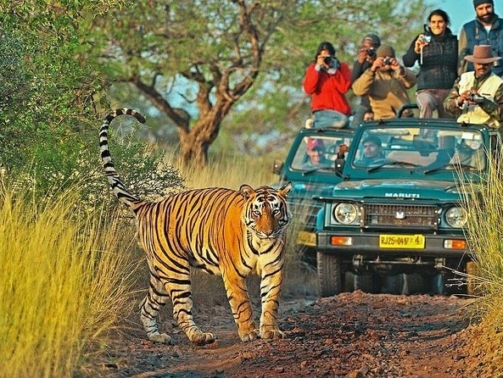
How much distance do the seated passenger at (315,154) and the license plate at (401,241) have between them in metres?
3.62

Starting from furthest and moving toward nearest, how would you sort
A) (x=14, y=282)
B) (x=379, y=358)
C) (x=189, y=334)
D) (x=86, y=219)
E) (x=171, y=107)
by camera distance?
(x=171, y=107) → (x=86, y=219) → (x=189, y=334) → (x=379, y=358) → (x=14, y=282)

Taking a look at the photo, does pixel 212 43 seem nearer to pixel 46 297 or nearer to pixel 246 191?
pixel 246 191

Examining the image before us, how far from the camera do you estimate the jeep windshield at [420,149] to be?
13469 mm

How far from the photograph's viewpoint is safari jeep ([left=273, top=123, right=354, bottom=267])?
48.2 ft

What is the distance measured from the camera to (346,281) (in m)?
13.8

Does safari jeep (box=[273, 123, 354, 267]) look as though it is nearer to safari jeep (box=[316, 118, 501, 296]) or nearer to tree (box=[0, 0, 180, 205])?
safari jeep (box=[316, 118, 501, 296])

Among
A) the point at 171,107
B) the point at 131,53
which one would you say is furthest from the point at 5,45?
the point at 171,107

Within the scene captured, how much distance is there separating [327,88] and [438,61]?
1939 millimetres

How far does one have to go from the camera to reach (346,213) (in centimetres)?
1269

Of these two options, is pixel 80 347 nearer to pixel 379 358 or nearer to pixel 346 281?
pixel 379 358

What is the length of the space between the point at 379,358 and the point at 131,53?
14.5 m

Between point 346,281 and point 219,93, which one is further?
point 219,93

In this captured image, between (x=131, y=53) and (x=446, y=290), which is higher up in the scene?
(x=131, y=53)

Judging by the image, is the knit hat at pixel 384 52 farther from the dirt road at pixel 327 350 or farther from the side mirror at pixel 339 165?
the dirt road at pixel 327 350
